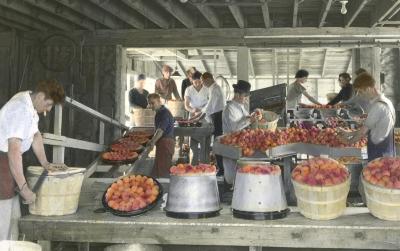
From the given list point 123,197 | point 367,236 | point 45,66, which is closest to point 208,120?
point 45,66

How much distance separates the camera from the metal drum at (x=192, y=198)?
13.6ft

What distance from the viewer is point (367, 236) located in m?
3.81

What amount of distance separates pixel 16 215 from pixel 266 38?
26.8 feet

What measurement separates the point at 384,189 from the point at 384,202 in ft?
0.39

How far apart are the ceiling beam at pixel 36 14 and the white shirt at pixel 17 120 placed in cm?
514

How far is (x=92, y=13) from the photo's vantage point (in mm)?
10023

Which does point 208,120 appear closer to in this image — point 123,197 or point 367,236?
point 123,197

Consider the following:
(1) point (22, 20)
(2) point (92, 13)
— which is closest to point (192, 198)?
(2) point (92, 13)

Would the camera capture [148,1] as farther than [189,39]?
No

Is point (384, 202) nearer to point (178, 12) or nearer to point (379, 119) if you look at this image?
point (379, 119)

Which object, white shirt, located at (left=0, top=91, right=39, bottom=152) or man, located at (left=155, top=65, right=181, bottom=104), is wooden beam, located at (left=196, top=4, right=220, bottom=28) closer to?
man, located at (left=155, top=65, right=181, bottom=104)

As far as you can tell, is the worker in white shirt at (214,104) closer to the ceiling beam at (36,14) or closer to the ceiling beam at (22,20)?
the ceiling beam at (36,14)

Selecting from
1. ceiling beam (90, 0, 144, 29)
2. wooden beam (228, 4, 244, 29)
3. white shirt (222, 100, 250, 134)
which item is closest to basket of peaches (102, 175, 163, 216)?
white shirt (222, 100, 250, 134)

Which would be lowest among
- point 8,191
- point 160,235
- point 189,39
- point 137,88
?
point 160,235
